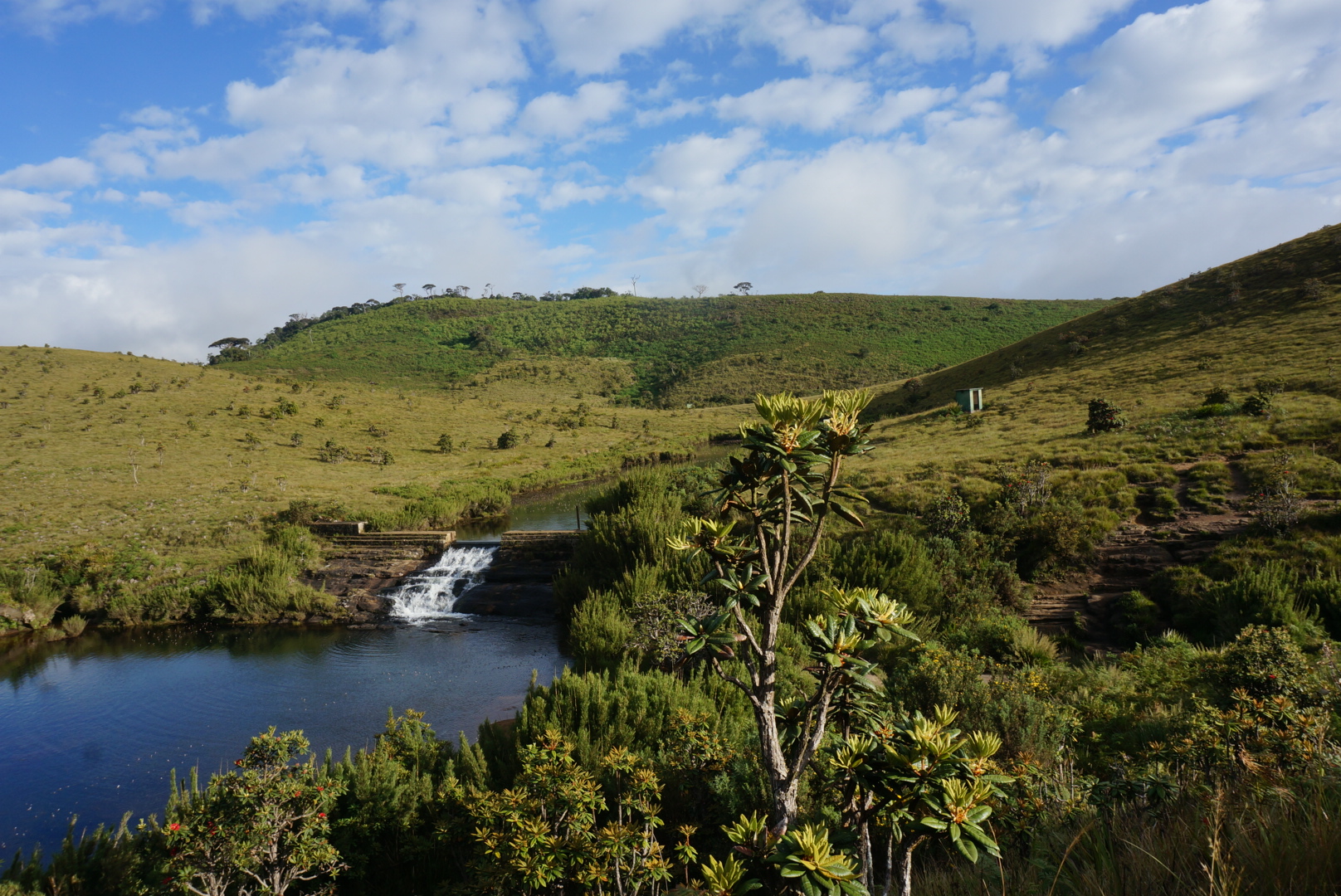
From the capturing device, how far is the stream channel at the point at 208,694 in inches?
361

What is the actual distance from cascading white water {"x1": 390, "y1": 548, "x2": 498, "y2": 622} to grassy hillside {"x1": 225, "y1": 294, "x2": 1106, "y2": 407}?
160 ft

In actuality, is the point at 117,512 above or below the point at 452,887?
above

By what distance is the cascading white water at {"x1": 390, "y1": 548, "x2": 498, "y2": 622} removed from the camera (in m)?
16.3

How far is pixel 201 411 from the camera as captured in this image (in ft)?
122

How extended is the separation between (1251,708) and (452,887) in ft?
19.5

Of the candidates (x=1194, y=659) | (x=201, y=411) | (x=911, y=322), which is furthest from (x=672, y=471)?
(x=911, y=322)

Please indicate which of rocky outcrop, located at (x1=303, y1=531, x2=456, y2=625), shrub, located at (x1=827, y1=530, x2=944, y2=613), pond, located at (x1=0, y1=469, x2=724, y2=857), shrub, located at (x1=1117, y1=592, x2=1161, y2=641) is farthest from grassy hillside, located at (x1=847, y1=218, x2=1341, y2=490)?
rocky outcrop, located at (x1=303, y1=531, x2=456, y2=625)

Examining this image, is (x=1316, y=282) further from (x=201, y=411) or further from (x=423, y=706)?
(x=201, y=411)

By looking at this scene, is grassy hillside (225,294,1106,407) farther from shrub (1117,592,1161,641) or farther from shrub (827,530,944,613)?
shrub (1117,592,1161,641)

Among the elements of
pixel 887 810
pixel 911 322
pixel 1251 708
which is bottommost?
pixel 1251 708

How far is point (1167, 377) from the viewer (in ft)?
88.7

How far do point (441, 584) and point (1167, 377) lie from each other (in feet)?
97.1

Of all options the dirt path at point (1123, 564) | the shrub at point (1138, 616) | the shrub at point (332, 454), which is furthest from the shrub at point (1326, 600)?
the shrub at point (332, 454)

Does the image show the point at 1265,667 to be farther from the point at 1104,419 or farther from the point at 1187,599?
the point at 1104,419
